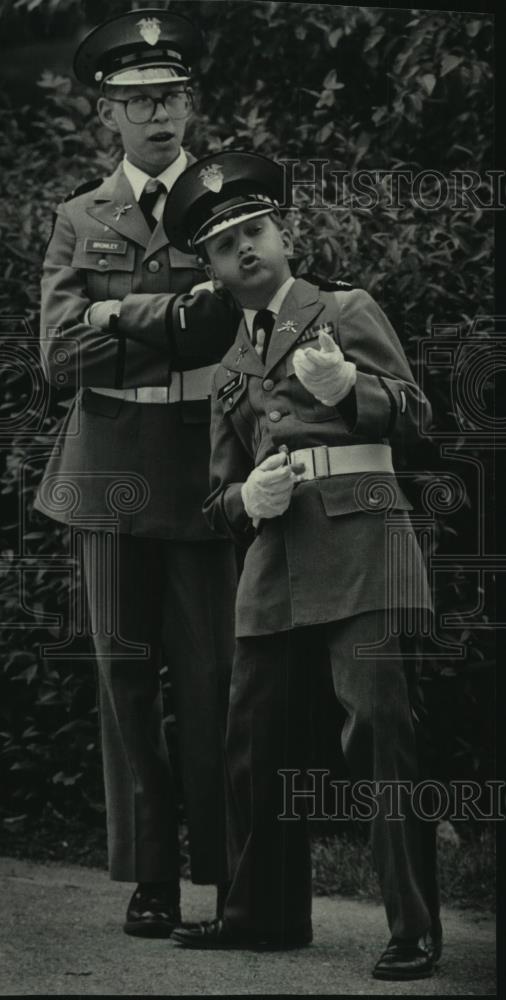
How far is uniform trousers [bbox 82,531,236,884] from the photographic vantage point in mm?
5652

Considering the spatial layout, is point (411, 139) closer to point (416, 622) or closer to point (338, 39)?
point (338, 39)

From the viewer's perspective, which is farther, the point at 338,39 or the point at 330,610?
the point at 338,39

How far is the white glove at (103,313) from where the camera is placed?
5621mm

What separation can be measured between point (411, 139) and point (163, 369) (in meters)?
1.20

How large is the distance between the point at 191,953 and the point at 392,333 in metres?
2.12

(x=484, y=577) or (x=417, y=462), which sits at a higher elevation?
(x=417, y=462)

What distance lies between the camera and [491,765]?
232 inches

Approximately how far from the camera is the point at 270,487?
214 inches

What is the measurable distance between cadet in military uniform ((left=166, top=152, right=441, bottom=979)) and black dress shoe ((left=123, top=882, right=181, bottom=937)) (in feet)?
0.24

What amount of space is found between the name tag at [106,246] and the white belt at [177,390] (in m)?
0.44

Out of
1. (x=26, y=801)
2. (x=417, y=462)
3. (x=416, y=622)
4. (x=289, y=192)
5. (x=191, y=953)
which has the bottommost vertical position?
(x=191, y=953)

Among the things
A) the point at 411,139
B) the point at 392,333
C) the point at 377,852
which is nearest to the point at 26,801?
the point at 377,852

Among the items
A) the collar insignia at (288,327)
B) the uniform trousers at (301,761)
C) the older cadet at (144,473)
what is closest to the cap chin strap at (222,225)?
the older cadet at (144,473)

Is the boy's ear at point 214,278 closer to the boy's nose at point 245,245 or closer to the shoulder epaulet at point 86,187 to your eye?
the boy's nose at point 245,245
